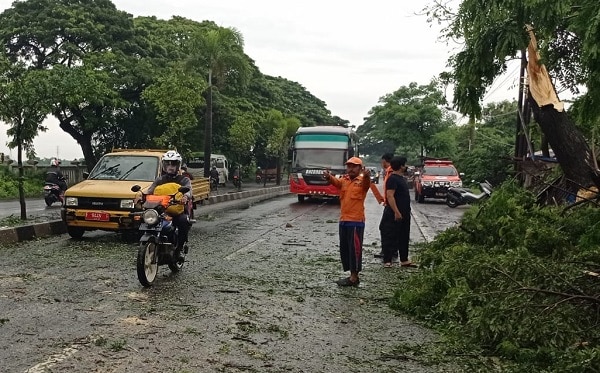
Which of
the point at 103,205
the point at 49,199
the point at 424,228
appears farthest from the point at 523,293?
the point at 49,199

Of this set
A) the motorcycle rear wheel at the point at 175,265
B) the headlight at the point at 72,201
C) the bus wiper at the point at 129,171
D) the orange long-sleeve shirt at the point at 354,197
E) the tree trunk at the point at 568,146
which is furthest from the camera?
the bus wiper at the point at 129,171

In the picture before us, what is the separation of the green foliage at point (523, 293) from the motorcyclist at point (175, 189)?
124 inches

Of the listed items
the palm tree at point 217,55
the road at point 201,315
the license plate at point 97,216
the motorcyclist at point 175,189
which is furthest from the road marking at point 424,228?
the palm tree at point 217,55

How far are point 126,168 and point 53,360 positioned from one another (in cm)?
890

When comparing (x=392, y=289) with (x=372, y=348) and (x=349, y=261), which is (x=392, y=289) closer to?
(x=349, y=261)

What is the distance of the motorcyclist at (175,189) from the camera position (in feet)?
26.6

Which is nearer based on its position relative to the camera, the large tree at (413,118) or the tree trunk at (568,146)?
the tree trunk at (568,146)

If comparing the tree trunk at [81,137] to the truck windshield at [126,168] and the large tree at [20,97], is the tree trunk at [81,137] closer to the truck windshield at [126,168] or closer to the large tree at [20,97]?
the large tree at [20,97]

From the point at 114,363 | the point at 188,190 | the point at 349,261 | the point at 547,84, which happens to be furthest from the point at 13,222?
the point at 547,84

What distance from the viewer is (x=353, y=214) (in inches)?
323

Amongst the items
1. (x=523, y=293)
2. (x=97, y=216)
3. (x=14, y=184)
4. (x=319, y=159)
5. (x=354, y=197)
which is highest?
(x=319, y=159)

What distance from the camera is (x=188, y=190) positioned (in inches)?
320

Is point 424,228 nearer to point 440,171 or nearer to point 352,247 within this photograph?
point 352,247

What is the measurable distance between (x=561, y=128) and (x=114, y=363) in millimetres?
8619
